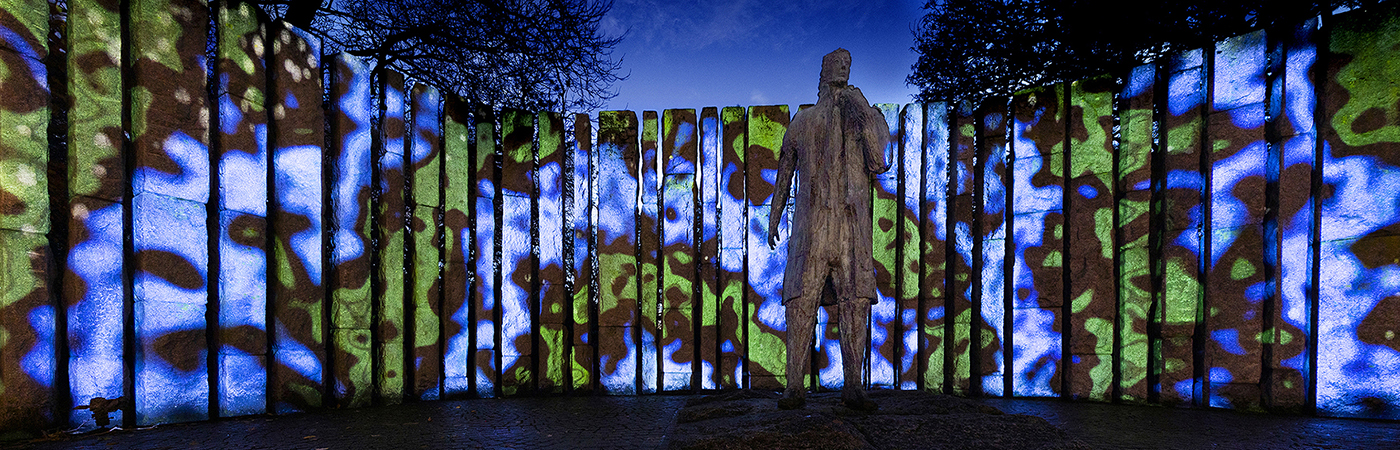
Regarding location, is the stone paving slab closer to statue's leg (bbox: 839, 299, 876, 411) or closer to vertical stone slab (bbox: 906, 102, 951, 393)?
statue's leg (bbox: 839, 299, 876, 411)

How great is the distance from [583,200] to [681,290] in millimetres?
1214

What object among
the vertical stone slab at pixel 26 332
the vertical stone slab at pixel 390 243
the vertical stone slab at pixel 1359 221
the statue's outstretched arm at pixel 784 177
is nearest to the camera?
the vertical stone slab at pixel 26 332

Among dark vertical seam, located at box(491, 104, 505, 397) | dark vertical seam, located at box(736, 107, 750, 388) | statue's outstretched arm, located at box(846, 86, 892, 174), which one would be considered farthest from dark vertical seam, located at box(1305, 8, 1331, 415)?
dark vertical seam, located at box(491, 104, 505, 397)

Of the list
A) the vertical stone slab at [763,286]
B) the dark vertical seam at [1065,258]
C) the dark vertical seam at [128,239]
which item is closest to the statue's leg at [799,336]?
the vertical stone slab at [763,286]

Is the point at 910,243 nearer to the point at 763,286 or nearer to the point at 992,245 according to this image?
the point at 992,245

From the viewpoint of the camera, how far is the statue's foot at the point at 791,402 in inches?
156

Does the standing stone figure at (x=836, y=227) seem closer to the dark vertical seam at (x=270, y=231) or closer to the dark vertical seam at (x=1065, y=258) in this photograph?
the dark vertical seam at (x=1065, y=258)

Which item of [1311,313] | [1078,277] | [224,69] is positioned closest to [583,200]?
[224,69]

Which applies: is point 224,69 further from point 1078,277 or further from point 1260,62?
point 1260,62

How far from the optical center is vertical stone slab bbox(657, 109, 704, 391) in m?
6.20

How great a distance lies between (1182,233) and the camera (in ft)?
17.5

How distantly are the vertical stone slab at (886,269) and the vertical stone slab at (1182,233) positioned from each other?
2.05 metres

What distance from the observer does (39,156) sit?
153 inches

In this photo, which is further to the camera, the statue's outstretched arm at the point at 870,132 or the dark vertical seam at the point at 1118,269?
the dark vertical seam at the point at 1118,269
